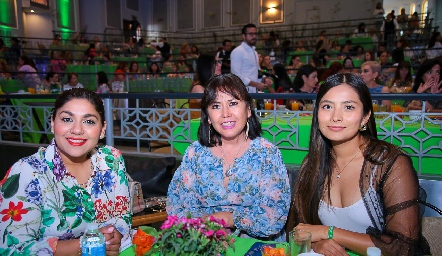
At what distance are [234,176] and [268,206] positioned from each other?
218 mm

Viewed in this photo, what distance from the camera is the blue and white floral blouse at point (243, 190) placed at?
1754 millimetres

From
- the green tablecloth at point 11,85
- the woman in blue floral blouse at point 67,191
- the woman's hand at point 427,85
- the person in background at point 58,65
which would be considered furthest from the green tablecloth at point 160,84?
the woman in blue floral blouse at point 67,191

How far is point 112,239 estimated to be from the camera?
56.6 inches

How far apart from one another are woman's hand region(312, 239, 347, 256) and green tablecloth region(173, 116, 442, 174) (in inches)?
65.4

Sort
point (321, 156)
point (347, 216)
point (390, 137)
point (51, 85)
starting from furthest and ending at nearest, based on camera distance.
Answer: point (51, 85) → point (390, 137) → point (321, 156) → point (347, 216)

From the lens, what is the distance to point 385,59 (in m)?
7.99

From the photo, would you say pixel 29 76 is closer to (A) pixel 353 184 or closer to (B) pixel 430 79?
(B) pixel 430 79

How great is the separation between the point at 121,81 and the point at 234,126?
725 cm

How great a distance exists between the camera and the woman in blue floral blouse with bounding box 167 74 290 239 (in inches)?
69.3

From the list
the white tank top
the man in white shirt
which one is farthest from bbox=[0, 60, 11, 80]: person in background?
the white tank top

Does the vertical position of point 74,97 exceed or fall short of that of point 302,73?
it falls short

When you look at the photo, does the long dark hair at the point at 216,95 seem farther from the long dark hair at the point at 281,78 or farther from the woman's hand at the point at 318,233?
the long dark hair at the point at 281,78

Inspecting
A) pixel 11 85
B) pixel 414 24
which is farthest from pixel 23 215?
pixel 414 24

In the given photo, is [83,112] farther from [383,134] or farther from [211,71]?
[211,71]
